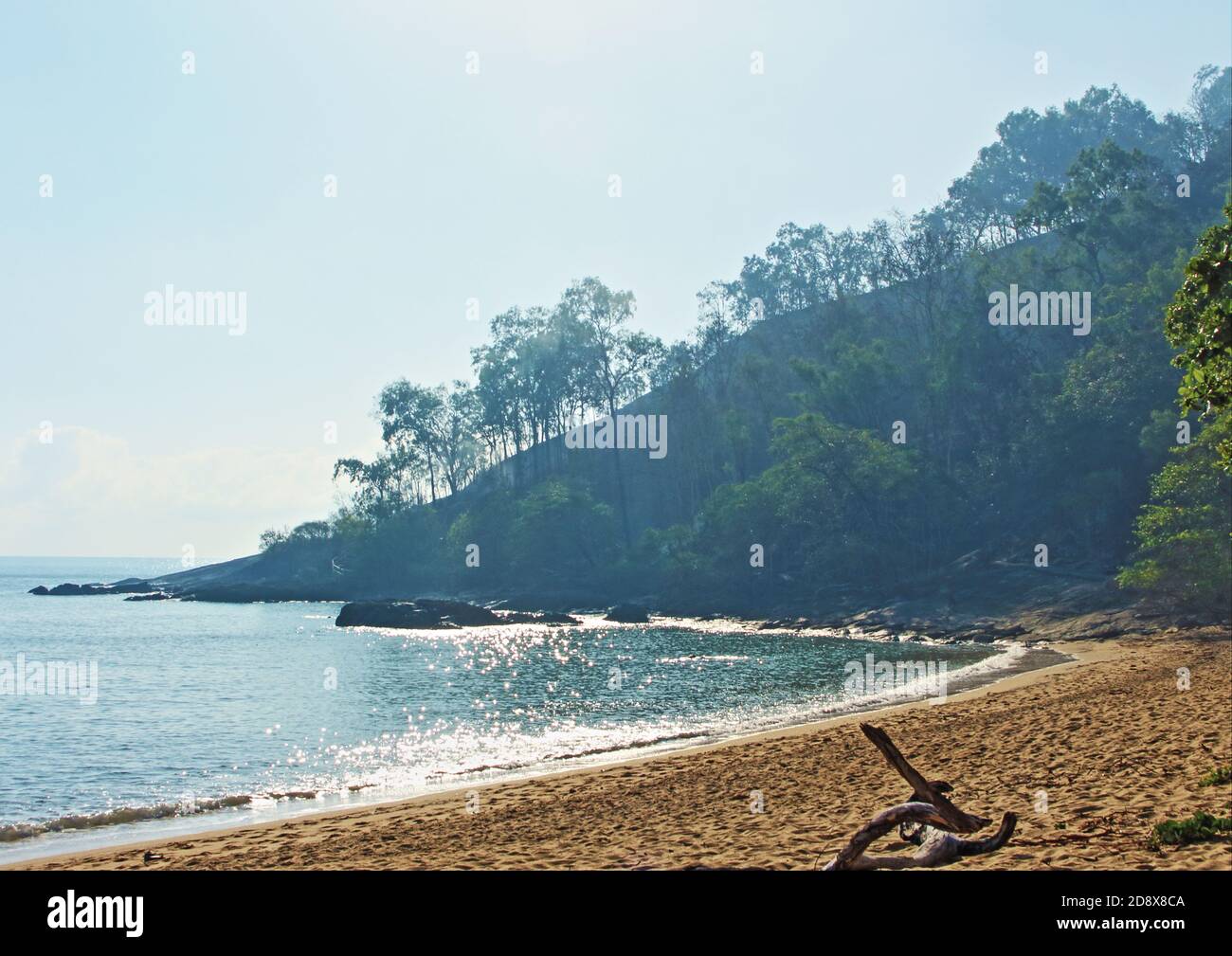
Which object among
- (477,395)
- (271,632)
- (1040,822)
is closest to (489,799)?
(1040,822)

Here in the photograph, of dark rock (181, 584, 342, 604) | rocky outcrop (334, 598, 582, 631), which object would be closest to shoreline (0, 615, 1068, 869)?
rocky outcrop (334, 598, 582, 631)

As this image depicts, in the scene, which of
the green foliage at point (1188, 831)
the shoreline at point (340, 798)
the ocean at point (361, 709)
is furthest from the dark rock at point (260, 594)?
the green foliage at point (1188, 831)

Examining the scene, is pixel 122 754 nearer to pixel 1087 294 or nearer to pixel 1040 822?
pixel 1040 822

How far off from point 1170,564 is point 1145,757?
107 feet

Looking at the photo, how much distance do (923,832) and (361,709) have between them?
27206 mm

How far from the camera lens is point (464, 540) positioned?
100 m

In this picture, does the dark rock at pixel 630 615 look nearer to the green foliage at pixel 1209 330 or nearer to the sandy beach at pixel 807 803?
the sandy beach at pixel 807 803

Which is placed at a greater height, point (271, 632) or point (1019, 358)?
point (1019, 358)

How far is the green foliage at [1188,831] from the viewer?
28.4ft

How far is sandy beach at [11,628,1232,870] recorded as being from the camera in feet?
34.4

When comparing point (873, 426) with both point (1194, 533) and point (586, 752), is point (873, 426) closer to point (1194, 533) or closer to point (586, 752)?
point (1194, 533)

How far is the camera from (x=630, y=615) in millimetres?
73312

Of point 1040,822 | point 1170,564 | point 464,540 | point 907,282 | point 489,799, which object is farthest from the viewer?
point 464,540

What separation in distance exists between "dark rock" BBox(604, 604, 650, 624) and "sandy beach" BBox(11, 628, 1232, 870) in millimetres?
49230
